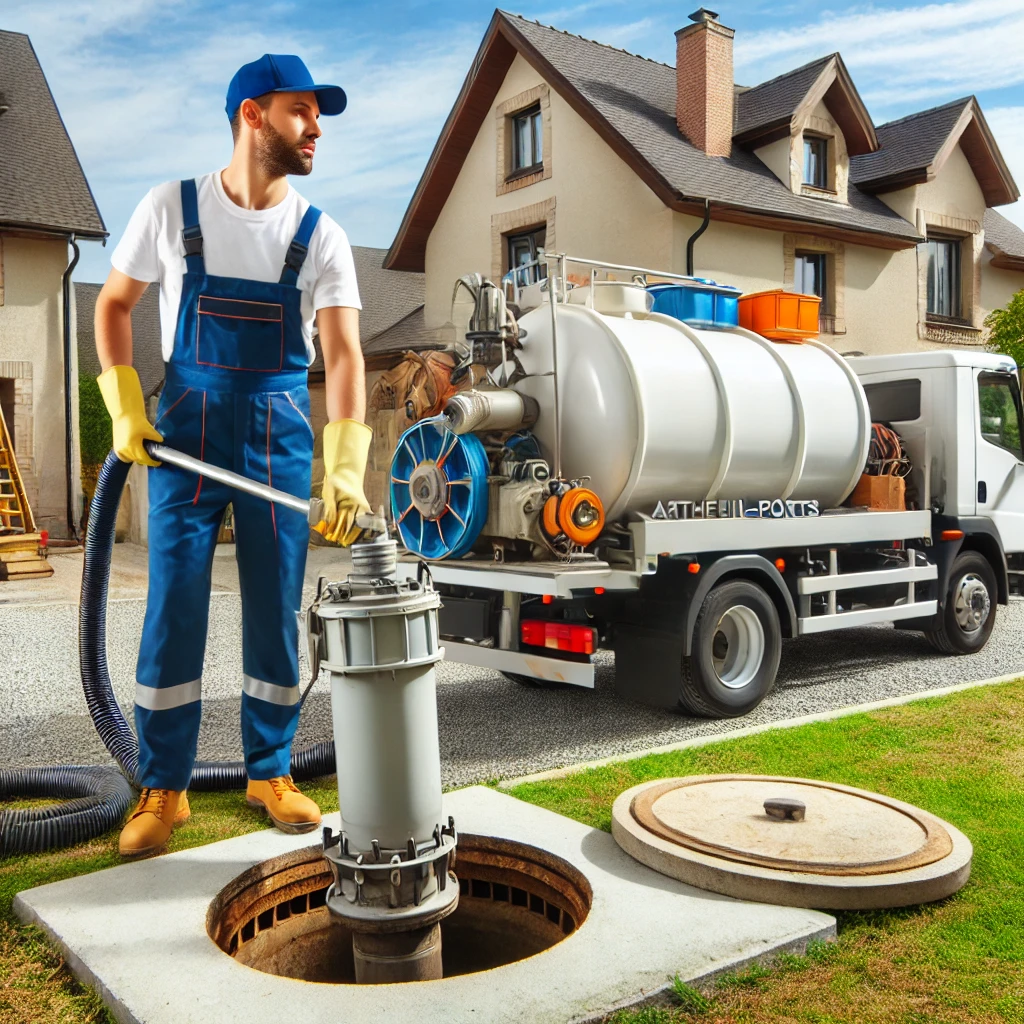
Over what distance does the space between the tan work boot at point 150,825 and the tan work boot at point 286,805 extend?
317 millimetres

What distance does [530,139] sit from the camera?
1933 cm

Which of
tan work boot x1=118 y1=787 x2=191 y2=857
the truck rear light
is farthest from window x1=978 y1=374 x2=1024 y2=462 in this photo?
tan work boot x1=118 y1=787 x2=191 y2=857

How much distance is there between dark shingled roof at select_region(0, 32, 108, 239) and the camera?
17.0 meters

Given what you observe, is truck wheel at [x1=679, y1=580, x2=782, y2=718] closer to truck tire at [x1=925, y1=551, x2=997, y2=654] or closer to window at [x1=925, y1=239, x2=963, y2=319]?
truck tire at [x1=925, y1=551, x2=997, y2=654]

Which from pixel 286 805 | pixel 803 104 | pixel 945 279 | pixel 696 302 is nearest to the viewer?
pixel 286 805

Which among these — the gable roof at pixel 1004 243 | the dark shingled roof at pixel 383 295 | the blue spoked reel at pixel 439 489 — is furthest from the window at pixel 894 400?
the dark shingled roof at pixel 383 295

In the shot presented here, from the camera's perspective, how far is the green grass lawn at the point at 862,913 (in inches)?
114

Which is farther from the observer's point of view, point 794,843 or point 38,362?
point 38,362

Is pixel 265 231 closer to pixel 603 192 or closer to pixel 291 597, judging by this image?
pixel 291 597

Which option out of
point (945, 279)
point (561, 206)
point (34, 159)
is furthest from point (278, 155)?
point (945, 279)

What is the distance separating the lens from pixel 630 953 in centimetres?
300

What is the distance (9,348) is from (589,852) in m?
15.8

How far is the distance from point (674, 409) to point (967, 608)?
12.5 feet

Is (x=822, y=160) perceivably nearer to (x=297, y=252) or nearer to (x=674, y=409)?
(x=674, y=409)
